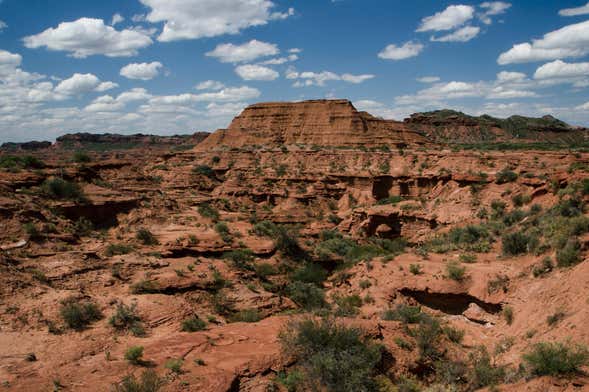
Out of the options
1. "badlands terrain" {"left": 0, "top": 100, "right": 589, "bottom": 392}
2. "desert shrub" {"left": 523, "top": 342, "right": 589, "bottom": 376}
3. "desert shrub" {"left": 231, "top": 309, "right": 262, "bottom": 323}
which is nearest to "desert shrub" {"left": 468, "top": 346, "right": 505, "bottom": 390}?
"badlands terrain" {"left": 0, "top": 100, "right": 589, "bottom": 392}

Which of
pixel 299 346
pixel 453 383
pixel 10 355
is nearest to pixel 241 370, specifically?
pixel 299 346

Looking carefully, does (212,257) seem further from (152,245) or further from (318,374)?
(318,374)

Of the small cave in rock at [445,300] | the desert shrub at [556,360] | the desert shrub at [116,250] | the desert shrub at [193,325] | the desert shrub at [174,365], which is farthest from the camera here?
the desert shrub at [116,250]

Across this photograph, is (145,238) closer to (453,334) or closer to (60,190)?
(60,190)

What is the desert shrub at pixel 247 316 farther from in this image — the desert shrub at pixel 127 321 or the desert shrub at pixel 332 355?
the desert shrub at pixel 332 355

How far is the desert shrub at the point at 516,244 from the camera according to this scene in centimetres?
1664

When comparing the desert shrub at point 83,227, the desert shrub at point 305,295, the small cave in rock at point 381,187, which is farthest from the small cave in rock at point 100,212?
the small cave in rock at point 381,187

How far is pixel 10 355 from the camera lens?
1005cm

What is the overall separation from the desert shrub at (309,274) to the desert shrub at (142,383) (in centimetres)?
1064

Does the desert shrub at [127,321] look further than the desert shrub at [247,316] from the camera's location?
No

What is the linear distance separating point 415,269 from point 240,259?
7261 mm

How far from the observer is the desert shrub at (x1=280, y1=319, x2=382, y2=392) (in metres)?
8.27

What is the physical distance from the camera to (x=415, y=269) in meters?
16.9

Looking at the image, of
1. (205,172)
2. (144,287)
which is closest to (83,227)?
(144,287)
